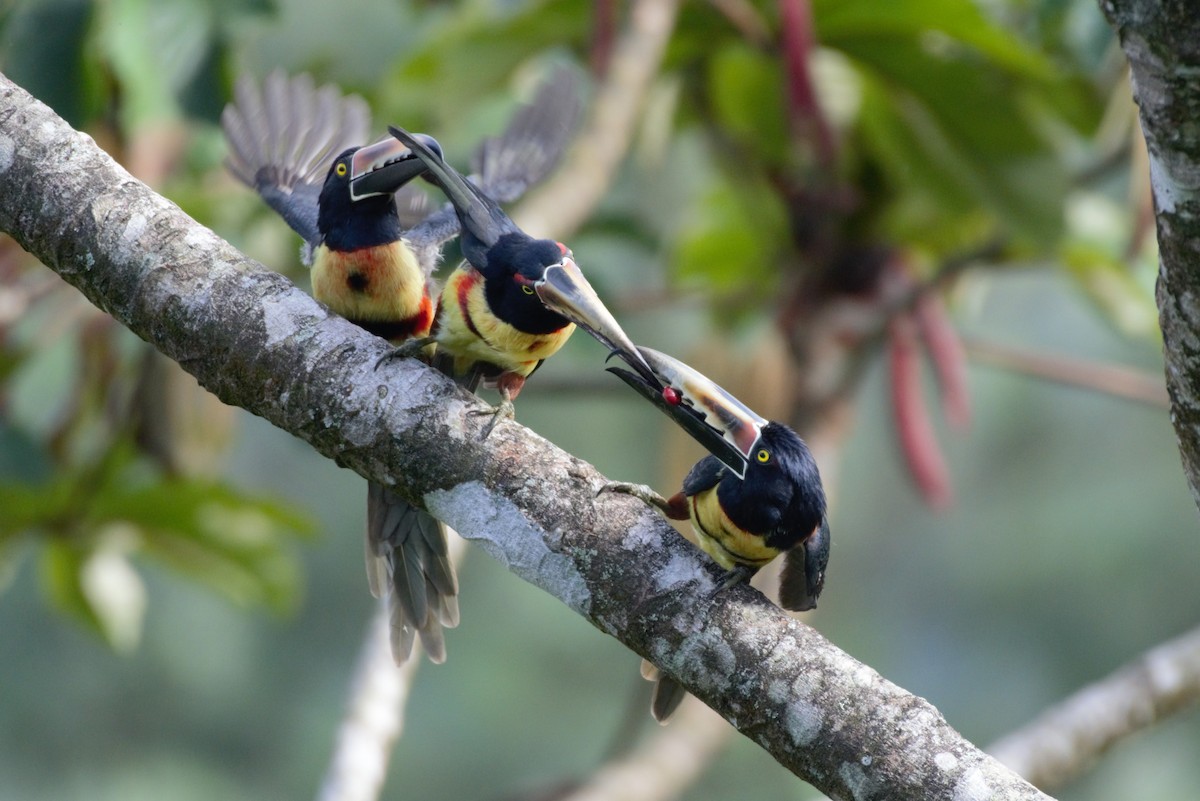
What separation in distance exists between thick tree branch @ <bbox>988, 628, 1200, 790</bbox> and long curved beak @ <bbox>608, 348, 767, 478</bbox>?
1151 millimetres

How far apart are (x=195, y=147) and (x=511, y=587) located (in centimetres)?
851

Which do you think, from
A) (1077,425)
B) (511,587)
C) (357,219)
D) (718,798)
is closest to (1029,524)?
(1077,425)

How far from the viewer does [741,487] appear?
1.92 metres

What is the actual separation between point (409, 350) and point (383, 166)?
15.9 inches

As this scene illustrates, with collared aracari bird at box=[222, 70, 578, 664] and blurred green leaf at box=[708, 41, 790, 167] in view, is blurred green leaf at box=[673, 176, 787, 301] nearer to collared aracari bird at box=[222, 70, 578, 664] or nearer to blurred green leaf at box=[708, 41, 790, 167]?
blurred green leaf at box=[708, 41, 790, 167]

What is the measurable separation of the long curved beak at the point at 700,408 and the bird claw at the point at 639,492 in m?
0.11

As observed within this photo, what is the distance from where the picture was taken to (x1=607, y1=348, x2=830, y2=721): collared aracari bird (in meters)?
1.89

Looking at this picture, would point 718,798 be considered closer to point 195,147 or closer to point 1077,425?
point 1077,425

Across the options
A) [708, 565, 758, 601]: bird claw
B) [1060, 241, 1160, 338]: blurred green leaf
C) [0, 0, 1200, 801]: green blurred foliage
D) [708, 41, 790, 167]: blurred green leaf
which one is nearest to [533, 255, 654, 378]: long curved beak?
[708, 565, 758, 601]: bird claw

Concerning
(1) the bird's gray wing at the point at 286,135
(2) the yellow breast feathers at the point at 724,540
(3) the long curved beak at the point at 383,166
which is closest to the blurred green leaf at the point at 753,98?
(1) the bird's gray wing at the point at 286,135

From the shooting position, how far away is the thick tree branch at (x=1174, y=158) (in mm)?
1260

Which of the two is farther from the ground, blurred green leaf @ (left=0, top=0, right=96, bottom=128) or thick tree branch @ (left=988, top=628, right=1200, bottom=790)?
thick tree branch @ (left=988, top=628, right=1200, bottom=790)

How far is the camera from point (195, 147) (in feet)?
12.8

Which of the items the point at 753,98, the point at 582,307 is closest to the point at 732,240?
the point at 753,98
